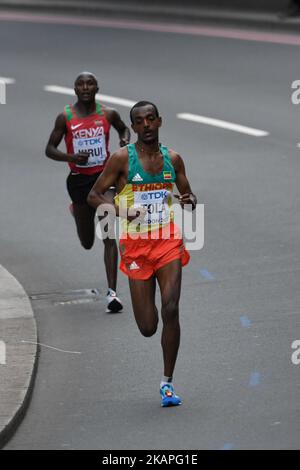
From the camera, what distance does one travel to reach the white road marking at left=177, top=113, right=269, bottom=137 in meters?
20.6

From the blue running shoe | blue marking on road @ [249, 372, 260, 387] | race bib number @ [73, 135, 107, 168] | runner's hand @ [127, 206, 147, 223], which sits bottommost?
the blue running shoe

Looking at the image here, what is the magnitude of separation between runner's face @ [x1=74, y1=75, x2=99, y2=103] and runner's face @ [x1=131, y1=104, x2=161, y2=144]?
279 cm

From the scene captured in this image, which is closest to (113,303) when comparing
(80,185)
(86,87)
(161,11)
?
(80,185)

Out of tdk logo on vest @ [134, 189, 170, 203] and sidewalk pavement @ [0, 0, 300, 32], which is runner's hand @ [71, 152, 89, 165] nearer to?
tdk logo on vest @ [134, 189, 170, 203]

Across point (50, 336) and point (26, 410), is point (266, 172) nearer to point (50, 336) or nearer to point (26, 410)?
point (50, 336)

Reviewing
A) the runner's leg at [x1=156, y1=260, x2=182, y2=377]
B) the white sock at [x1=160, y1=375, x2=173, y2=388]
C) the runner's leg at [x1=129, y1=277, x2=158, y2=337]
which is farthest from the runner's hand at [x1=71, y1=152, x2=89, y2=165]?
the white sock at [x1=160, y1=375, x2=173, y2=388]

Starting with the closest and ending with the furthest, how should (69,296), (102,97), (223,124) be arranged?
(69,296)
(223,124)
(102,97)

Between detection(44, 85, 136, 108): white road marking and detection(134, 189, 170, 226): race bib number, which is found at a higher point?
detection(44, 85, 136, 108): white road marking

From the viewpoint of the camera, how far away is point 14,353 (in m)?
11.4

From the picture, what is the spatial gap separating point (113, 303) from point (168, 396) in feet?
9.01

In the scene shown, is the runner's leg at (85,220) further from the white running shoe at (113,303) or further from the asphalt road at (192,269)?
the white running shoe at (113,303)

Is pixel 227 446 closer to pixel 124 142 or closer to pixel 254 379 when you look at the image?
pixel 254 379

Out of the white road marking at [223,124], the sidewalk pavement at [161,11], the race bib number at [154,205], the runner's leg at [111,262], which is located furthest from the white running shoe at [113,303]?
the sidewalk pavement at [161,11]

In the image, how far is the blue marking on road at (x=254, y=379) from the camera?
→ 35.4 feet
